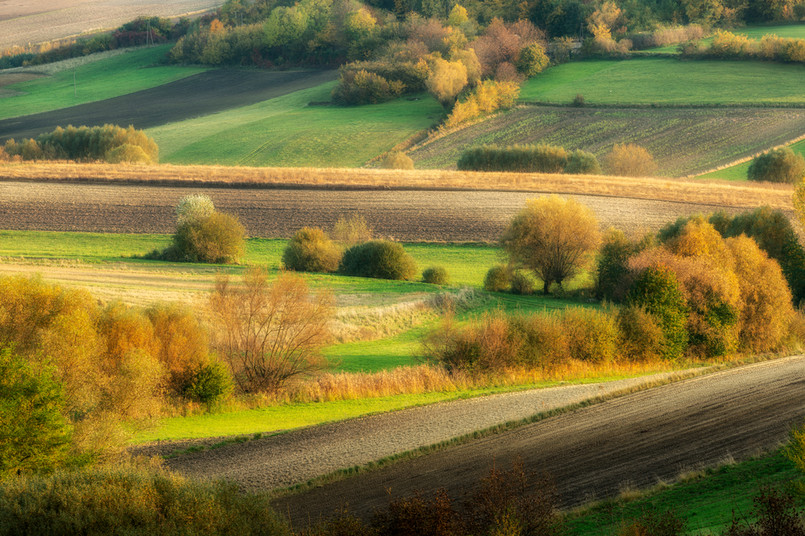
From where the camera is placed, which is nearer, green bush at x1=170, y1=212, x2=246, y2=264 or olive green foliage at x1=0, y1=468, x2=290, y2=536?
olive green foliage at x1=0, y1=468, x2=290, y2=536

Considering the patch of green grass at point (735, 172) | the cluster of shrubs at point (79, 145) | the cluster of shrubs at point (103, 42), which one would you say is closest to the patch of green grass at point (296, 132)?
the cluster of shrubs at point (79, 145)

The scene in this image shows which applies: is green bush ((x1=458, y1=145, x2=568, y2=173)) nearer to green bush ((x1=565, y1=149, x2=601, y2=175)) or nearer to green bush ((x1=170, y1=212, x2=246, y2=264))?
green bush ((x1=565, y1=149, x2=601, y2=175))

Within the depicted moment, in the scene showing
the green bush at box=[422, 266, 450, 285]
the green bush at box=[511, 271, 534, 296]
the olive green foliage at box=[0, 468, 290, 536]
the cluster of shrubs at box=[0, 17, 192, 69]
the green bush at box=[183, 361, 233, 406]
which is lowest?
the green bush at box=[511, 271, 534, 296]

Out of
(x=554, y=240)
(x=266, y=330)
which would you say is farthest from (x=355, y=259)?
(x=266, y=330)

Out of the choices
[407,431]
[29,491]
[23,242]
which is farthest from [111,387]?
[23,242]

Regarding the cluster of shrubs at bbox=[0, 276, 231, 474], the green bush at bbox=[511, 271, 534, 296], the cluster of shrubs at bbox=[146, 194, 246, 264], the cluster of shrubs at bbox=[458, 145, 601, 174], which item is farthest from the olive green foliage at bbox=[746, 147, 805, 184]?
the cluster of shrubs at bbox=[0, 276, 231, 474]

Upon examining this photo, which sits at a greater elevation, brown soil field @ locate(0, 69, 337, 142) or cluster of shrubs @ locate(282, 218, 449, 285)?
brown soil field @ locate(0, 69, 337, 142)
